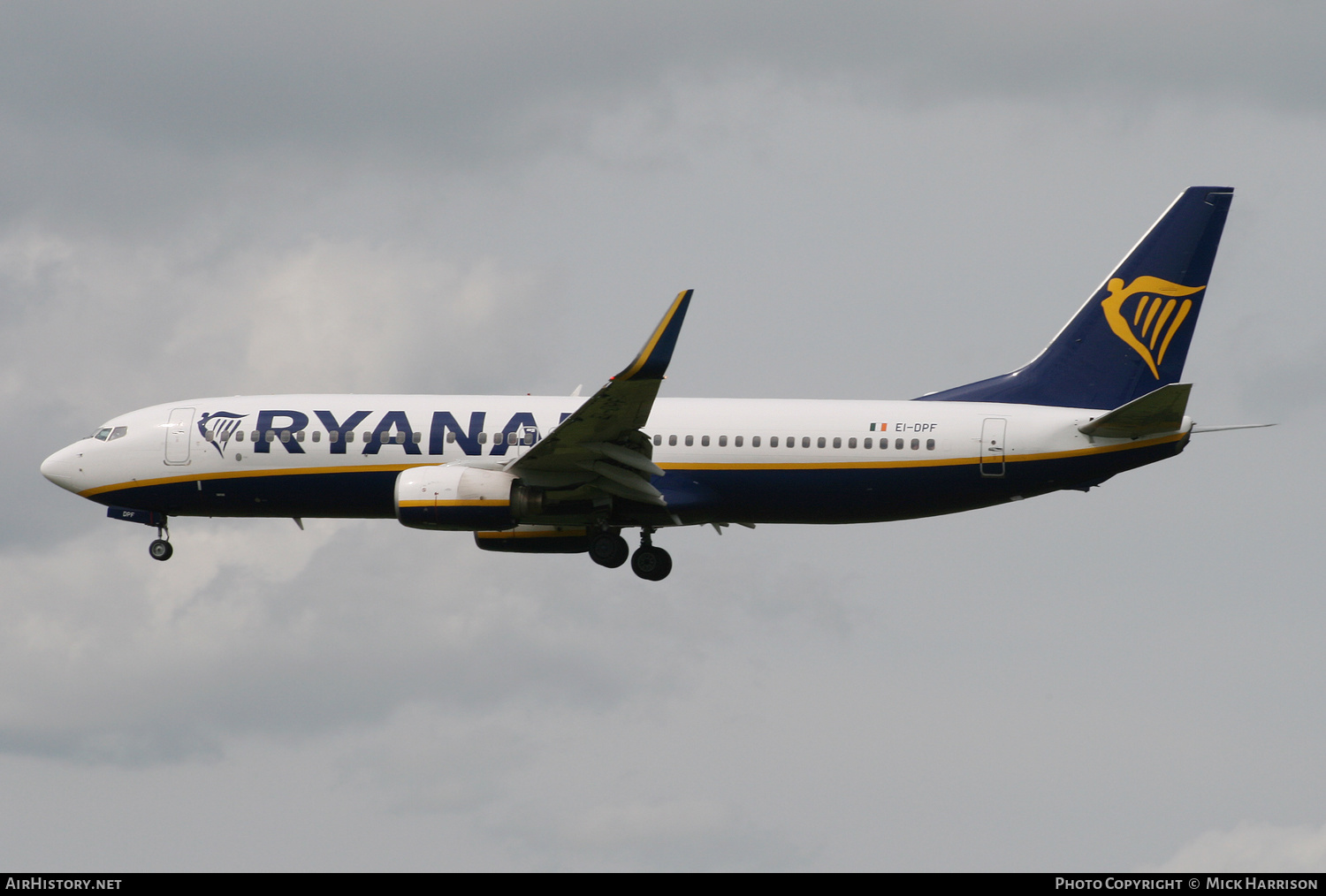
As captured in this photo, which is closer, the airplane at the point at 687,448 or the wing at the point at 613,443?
the wing at the point at 613,443

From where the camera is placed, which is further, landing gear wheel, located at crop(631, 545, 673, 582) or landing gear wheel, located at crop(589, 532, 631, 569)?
landing gear wheel, located at crop(631, 545, 673, 582)

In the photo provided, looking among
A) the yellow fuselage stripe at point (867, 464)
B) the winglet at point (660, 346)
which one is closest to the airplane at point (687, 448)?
the yellow fuselage stripe at point (867, 464)

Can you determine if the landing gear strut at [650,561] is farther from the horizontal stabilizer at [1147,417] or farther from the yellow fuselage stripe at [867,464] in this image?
the horizontal stabilizer at [1147,417]

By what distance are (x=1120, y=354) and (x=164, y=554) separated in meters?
30.4

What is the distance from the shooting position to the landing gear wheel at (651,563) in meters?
50.7

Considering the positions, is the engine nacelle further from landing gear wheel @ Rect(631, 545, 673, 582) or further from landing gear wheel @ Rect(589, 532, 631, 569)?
landing gear wheel @ Rect(631, 545, 673, 582)

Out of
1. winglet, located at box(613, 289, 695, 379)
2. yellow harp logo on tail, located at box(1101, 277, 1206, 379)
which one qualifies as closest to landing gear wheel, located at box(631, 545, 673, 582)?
winglet, located at box(613, 289, 695, 379)

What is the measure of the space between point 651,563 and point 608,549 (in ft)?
6.41

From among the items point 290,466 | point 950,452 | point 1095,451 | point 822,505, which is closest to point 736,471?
point 822,505

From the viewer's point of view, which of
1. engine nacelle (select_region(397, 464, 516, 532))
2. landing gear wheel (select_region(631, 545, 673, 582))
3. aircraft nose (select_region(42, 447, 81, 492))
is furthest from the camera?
aircraft nose (select_region(42, 447, 81, 492))

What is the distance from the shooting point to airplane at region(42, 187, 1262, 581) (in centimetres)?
4666

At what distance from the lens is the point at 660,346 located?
42.1 metres

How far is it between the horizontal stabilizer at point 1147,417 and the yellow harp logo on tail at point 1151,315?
409 cm

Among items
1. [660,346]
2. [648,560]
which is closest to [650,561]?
[648,560]
